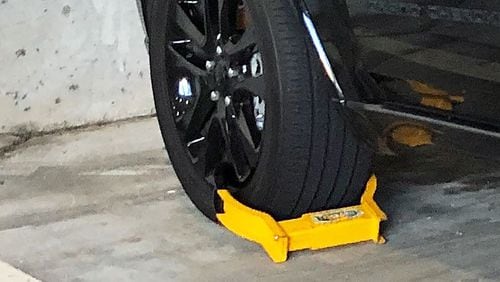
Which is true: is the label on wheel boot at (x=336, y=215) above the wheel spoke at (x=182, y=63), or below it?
below

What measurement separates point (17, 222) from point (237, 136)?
25.5 inches

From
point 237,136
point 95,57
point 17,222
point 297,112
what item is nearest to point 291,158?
point 297,112

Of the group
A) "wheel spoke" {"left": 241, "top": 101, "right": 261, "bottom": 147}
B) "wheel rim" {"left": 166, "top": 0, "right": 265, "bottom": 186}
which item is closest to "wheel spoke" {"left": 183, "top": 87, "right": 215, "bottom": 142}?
"wheel rim" {"left": 166, "top": 0, "right": 265, "bottom": 186}

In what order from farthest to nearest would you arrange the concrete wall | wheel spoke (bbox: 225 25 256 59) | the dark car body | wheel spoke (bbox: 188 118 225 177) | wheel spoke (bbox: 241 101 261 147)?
the concrete wall → wheel spoke (bbox: 188 118 225 177) → wheel spoke (bbox: 241 101 261 147) → wheel spoke (bbox: 225 25 256 59) → the dark car body

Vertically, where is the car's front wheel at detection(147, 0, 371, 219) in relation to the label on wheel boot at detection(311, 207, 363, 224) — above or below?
above

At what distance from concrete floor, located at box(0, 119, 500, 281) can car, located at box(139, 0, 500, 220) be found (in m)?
0.13

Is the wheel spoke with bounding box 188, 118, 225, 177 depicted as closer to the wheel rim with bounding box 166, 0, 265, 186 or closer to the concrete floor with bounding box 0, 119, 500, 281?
the wheel rim with bounding box 166, 0, 265, 186

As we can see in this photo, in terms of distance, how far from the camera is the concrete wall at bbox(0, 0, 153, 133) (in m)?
3.57

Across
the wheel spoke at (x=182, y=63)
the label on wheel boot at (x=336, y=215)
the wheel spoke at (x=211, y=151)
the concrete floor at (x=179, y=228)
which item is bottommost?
the concrete floor at (x=179, y=228)

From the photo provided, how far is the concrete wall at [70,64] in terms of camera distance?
3.57 metres

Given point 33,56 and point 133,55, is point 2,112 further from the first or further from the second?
point 133,55

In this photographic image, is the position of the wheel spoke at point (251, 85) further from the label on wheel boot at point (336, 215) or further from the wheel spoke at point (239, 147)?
the label on wheel boot at point (336, 215)

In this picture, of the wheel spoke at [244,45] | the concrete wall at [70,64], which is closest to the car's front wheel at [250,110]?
the wheel spoke at [244,45]

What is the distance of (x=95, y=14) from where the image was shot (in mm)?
3664
